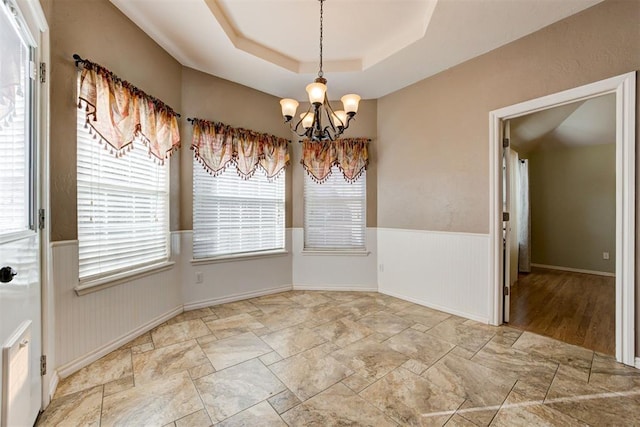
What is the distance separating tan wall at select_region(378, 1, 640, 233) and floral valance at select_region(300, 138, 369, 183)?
304 millimetres

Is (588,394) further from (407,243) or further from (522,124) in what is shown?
(522,124)

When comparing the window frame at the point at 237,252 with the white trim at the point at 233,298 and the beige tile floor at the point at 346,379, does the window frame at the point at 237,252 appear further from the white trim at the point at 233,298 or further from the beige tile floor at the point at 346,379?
the beige tile floor at the point at 346,379

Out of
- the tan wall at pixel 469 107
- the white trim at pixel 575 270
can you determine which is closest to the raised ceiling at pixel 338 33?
the tan wall at pixel 469 107

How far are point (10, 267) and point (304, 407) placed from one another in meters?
1.63

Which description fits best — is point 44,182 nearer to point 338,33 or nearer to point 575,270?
point 338,33

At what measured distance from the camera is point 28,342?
137 cm

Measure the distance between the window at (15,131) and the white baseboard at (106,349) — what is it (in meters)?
1.10

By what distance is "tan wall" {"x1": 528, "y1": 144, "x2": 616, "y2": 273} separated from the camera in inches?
190

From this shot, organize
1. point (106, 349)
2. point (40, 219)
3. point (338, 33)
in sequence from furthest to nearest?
point (338, 33) < point (106, 349) < point (40, 219)

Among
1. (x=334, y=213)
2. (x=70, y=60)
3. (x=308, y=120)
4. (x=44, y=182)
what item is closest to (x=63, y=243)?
(x=44, y=182)

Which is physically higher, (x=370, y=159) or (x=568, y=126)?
(x=568, y=126)

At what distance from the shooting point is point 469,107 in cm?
290

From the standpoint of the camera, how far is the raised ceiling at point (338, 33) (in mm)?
2213

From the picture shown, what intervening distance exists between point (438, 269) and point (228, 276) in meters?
2.61
